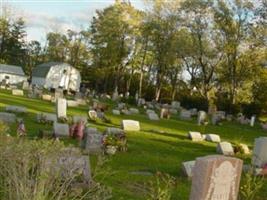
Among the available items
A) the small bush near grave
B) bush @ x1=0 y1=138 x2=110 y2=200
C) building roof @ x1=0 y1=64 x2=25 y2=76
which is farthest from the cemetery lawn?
building roof @ x1=0 y1=64 x2=25 y2=76

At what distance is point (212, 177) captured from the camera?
8.27 m

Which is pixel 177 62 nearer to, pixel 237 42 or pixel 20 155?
pixel 237 42

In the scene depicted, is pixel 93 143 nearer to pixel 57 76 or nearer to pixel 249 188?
pixel 249 188

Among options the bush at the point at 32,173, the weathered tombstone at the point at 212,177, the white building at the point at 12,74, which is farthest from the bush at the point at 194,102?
the bush at the point at 32,173

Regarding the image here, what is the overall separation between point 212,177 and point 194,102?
52.6 meters

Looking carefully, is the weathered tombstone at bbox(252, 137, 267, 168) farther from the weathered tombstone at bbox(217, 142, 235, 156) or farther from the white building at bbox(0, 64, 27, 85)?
the white building at bbox(0, 64, 27, 85)

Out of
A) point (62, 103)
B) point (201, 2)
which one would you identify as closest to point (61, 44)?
point (201, 2)

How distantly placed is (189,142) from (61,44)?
259 ft

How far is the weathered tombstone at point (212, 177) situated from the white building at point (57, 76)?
251 ft

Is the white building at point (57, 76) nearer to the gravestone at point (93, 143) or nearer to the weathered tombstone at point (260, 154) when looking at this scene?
the gravestone at point (93, 143)

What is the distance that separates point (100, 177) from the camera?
1202cm

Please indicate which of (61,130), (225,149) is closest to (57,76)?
(61,130)

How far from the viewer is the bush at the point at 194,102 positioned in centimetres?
5912

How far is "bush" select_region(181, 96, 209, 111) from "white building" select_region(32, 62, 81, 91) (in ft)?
86.7
